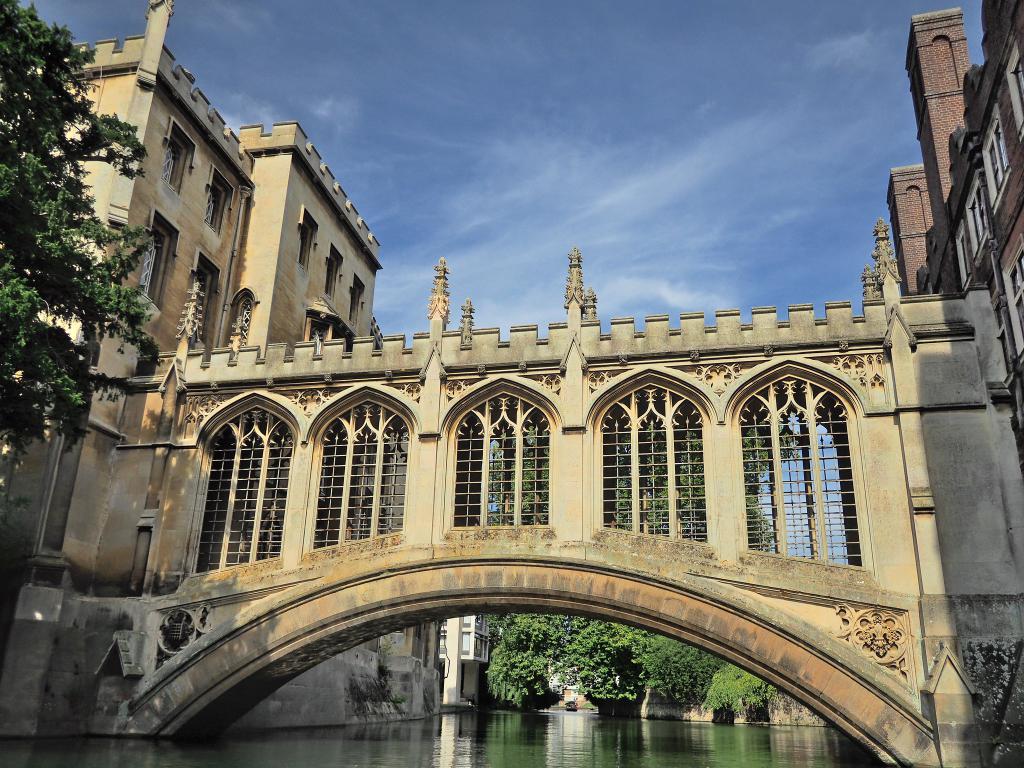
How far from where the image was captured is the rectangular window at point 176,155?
2375cm

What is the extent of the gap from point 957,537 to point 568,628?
80.7 feet

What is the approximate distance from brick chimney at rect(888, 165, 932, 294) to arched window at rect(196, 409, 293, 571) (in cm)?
1915

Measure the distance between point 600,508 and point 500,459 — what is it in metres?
2.43

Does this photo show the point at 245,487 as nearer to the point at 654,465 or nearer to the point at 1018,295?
the point at 654,465

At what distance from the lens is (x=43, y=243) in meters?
13.8

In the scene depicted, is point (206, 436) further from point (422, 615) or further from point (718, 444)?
point (718, 444)

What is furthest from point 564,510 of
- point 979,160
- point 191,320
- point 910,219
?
point 910,219

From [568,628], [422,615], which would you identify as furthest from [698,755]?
[568,628]

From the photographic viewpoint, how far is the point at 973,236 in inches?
744

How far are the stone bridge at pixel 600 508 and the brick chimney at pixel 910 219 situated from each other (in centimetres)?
1108

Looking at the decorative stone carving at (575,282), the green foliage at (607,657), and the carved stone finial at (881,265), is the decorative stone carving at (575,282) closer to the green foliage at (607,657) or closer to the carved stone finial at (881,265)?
the carved stone finial at (881,265)

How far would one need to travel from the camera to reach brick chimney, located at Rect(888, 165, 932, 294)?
1089 inches

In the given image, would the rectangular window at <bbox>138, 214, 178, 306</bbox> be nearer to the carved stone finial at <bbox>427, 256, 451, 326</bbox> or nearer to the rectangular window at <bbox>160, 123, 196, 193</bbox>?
the rectangular window at <bbox>160, 123, 196, 193</bbox>

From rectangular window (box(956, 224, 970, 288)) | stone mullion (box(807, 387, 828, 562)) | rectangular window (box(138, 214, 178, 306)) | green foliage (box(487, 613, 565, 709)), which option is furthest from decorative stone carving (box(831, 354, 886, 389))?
green foliage (box(487, 613, 565, 709))
